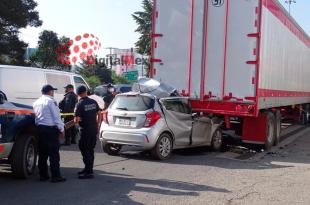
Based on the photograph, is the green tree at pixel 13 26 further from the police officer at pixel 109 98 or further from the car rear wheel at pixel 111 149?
the car rear wheel at pixel 111 149

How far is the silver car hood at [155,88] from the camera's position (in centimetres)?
1135

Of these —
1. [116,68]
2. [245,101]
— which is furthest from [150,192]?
[116,68]

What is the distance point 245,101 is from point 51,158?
5571mm

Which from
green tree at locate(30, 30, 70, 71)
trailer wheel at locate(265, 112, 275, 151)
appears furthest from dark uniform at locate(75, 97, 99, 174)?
green tree at locate(30, 30, 70, 71)

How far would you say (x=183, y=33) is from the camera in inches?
487

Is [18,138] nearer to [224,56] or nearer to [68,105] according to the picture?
[68,105]

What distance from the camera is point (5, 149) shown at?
7.56 meters

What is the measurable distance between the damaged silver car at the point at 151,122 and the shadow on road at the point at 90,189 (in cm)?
178

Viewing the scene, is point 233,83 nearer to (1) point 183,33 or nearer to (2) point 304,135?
(1) point 183,33

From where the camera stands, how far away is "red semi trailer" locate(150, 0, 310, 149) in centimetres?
1151

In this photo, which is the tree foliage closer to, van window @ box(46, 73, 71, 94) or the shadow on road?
van window @ box(46, 73, 71, 94)

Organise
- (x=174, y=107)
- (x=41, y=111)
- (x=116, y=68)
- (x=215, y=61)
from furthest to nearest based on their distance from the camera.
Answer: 1. (x=116, y=68)
2. (x=215, y=61)
3. (x=174, y=107)
4. (x=41, y=111)

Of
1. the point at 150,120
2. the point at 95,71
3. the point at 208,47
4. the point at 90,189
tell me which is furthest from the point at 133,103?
the point at 95,71

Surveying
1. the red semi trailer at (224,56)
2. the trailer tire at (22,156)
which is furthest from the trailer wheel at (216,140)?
the trailer tire at (22,156)
